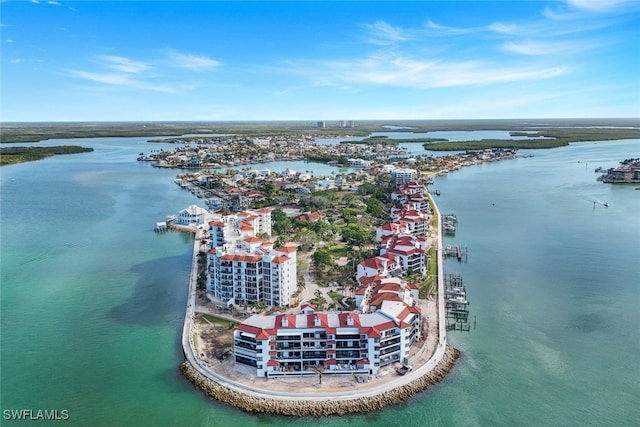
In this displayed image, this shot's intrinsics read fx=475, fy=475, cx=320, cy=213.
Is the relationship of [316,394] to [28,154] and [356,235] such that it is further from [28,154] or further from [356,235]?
[28,154]

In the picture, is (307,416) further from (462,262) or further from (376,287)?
(462,262)

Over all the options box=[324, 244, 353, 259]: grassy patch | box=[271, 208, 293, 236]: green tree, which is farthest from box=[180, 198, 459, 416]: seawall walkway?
box=[271, 208, 293, 236]: green tree

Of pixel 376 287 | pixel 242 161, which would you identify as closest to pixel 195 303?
pixel 376 287

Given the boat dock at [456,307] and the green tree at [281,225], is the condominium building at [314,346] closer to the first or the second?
the boat dock at [456,307]

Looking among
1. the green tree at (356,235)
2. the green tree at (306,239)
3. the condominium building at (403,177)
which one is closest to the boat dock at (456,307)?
the green tree at (356,235)

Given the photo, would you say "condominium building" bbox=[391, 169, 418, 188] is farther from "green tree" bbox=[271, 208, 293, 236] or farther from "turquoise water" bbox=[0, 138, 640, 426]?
"green tree" bbox=[271, 208, 293, 236]
